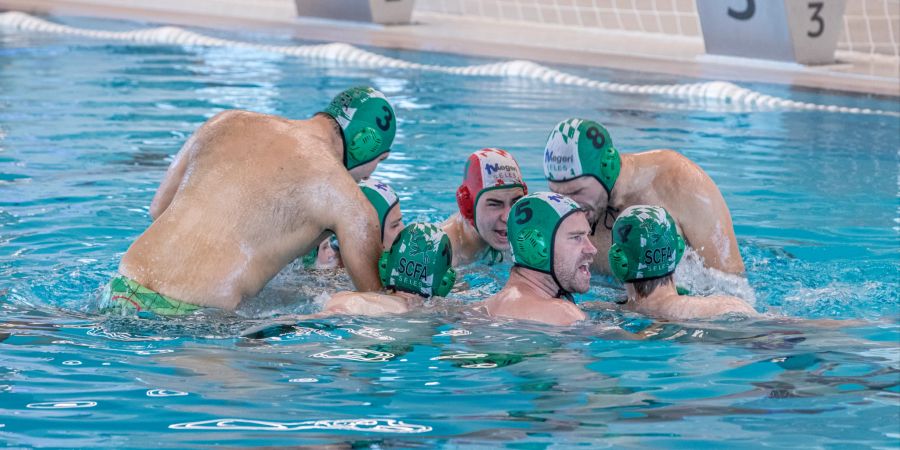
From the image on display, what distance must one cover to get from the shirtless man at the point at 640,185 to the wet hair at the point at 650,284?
513 mm

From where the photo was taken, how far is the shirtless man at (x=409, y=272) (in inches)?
188

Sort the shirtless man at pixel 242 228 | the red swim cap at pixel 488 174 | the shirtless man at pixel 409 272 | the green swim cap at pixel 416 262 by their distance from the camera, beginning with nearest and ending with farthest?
the shirtless man at pixel 242 228
the shirtless man at pixel 409 272
the green swim cap at pixel 416 262
the red swim cap at pixel 488 174

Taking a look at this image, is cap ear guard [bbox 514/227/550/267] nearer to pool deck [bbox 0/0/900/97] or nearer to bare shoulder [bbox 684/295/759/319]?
bare shoulder [bbox 684/295/759/319]

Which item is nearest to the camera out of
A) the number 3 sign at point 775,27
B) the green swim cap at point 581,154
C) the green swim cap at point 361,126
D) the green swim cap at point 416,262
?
the green swim cap at point 416,262

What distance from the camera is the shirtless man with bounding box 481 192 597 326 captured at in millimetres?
4762

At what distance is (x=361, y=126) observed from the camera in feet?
16.4

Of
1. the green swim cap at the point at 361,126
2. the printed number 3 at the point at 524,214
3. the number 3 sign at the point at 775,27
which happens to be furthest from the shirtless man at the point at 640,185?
the number 3 sign at the point at 775,27

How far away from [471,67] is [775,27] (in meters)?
3.26

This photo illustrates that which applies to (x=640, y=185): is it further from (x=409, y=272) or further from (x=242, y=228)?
(x=242, y=228)

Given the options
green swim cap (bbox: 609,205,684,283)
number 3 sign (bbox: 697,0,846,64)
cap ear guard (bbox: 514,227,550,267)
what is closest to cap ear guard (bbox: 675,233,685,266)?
green swim cap (bbox: 609,205,684,283)

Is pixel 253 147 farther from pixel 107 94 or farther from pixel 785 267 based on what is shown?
pixel 107 94

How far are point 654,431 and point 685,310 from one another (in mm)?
1320

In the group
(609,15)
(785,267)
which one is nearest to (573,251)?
(785,267)

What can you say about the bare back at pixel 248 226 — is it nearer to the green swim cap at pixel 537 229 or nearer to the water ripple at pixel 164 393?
the green swim cap at pixel 537 229
